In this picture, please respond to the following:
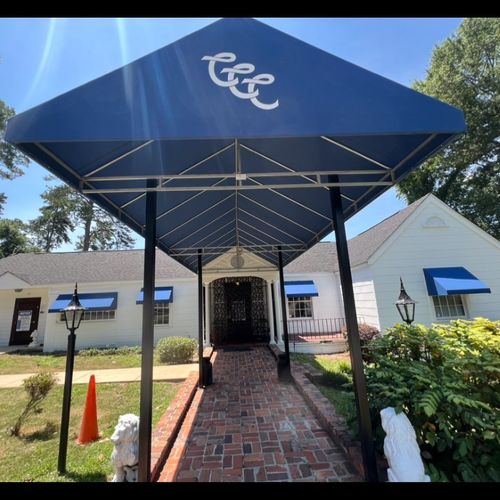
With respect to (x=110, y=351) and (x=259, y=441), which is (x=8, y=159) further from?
(x=259, y=441)

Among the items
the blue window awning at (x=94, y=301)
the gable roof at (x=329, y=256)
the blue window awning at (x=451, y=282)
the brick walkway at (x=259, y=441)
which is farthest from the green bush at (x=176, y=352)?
the blue window awning at (x=451, y=282)

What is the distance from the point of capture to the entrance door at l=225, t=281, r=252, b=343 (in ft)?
42.8

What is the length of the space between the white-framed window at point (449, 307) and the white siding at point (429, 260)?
0.27m

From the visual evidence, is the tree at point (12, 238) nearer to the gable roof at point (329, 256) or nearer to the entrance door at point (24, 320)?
the entrance door at point (24, 320)

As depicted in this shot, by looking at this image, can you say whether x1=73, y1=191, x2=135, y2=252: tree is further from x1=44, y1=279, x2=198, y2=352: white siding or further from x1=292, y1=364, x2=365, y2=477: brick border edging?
x1=292, y1=364, x2=365, y2=477: brick border edging

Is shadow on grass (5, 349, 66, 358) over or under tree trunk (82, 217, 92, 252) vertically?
under

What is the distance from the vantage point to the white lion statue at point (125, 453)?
285 centimetres

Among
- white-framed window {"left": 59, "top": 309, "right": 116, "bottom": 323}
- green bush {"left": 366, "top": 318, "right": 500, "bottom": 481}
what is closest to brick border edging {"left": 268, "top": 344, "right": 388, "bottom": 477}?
green bush {"left": 366, "top": 318, "right": 500, "bottom": 481}

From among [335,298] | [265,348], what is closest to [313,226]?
[265,348]

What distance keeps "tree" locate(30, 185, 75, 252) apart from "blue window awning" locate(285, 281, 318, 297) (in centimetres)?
3155

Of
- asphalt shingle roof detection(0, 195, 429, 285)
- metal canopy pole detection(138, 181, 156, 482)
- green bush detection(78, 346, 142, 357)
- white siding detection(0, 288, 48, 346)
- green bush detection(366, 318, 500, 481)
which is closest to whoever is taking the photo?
green bush detection(366, 318, 500, 481)

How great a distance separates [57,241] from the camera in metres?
36.1

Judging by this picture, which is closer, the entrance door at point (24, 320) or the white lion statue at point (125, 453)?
the white lion statue at point (125, 453)
